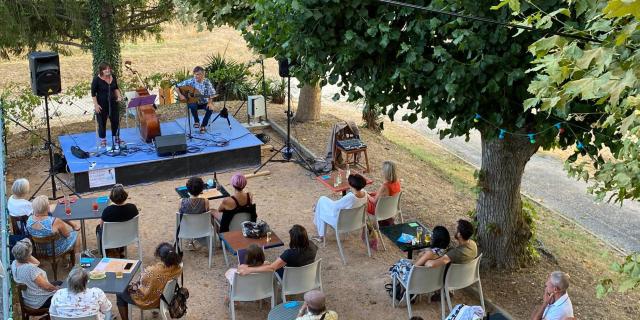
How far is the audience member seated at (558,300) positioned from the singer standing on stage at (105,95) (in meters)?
7.36

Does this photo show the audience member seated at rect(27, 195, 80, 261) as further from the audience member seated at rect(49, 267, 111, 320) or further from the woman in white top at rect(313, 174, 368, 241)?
the woman in white top at rect(313, 174, 368, 241)

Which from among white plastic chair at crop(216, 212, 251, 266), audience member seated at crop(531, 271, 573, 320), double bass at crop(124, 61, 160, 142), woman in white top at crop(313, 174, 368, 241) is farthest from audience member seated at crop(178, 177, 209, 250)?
double bass at crop(124, 61, 160, 142)

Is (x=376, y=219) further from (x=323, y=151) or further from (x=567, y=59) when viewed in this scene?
(x=567, y=59)

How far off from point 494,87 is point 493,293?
2.97 metres

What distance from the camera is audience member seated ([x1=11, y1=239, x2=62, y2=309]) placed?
6836 mm

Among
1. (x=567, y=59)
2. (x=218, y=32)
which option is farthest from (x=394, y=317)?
(x=218, y=32)

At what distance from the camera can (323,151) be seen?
13.2 m

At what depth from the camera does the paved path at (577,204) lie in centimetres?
1245

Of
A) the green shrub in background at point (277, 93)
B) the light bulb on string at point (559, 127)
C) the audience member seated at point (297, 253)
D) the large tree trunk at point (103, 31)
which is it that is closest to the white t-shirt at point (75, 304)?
the audience member seated at point (297, 253)

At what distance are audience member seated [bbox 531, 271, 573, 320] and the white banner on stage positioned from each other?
6.99 m

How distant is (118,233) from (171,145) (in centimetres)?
354

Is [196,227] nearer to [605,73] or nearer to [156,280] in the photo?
[156,280]

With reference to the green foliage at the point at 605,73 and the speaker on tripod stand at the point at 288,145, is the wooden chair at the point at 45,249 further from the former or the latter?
the green foliage at the point at 605,73

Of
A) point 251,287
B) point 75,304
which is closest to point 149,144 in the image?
point 251,287
